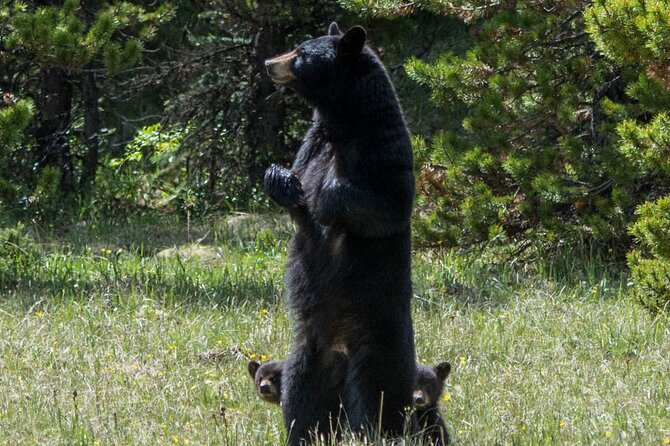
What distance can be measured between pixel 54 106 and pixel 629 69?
741 centimetres

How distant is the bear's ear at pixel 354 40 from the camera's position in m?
4.99

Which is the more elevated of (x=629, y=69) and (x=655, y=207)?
(x=629, y=69)

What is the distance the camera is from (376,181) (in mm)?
4746

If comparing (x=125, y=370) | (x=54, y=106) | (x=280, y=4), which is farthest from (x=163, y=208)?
(x=125, y=370)

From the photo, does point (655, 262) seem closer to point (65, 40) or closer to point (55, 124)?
point (65, 40)

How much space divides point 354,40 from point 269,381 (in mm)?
1717

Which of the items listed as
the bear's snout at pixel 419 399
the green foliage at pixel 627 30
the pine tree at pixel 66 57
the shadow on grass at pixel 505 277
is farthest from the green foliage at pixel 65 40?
the bear's snout at pixel 419 399

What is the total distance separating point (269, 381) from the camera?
5.34m

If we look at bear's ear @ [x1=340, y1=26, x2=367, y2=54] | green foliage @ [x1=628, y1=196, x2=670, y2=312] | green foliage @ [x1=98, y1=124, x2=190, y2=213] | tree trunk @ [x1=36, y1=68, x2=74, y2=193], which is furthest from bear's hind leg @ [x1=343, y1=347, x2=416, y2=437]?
tree trunk @ [x1=36, y1=68, x2=74, y2=193]

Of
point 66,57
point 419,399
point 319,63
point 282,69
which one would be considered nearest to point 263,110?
point 66,57

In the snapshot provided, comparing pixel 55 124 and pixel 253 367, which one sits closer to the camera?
pixel 253 367

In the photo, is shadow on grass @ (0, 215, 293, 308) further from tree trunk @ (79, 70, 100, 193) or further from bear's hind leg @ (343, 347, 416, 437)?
bear's hind leg @ (343, 347, 416, 437)

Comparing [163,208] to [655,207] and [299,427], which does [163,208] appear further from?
[299,427]

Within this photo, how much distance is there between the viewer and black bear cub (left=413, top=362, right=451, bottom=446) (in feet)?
17.0
